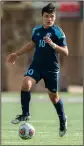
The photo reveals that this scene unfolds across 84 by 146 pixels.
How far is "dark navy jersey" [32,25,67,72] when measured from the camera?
365 inches

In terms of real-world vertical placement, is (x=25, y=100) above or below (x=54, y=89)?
below

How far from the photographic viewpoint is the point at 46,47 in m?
9.26

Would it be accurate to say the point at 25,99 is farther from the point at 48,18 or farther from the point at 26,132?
the point at 48,18

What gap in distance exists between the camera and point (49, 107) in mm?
17328

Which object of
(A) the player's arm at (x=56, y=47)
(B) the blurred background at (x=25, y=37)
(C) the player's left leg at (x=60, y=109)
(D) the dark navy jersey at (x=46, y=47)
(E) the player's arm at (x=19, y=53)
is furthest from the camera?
(B) the blurred background at (x=25, y=37)

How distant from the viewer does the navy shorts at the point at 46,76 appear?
932 centimetres

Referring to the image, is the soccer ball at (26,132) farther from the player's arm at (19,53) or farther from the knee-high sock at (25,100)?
the player's arm at (19,53)

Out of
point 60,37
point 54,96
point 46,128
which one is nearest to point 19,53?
point 60,37

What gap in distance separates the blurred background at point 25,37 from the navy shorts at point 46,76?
56.1ft

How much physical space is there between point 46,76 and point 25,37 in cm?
1788

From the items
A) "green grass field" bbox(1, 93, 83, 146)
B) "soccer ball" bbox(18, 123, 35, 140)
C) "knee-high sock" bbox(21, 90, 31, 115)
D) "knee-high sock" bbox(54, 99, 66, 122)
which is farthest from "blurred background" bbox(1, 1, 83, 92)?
"soccer ball" bbox(18, 123, 35, 140)

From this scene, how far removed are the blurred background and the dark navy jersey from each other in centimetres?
1711

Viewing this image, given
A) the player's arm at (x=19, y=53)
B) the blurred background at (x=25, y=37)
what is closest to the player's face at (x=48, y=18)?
the player's arm at (x=19, y=53)

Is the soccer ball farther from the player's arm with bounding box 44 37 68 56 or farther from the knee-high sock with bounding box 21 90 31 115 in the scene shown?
the player's arm with bounding box 44 37 68 56
